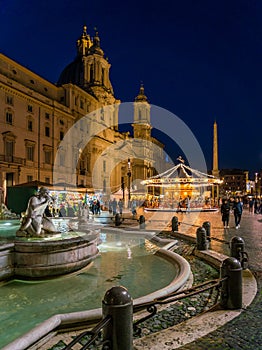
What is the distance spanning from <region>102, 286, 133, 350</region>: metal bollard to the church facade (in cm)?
2931

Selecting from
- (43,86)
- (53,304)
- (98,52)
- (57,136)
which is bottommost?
(53,304)

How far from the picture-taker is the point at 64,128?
4759 cm

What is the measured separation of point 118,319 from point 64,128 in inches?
1812

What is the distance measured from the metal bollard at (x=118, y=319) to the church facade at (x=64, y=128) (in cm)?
2931

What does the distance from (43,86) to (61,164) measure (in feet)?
37.6

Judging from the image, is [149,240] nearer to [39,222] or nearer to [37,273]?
[39,222]

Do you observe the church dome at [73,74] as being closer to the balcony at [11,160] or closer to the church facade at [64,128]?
the church facade at [64,128]

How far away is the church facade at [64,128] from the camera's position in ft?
121

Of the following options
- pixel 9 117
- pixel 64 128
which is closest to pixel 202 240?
pixel 9 117

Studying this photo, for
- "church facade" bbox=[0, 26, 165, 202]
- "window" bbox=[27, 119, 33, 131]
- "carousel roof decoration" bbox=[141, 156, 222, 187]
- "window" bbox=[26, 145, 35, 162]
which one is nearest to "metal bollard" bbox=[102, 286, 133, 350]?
"church facade" bbox=[0, 26, 165, 202]

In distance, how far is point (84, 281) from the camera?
7.20 m

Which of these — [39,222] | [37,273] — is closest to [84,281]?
[37,273]

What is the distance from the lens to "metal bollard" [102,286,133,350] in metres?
3.45

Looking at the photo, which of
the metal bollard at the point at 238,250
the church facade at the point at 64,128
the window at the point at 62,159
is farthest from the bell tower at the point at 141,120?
the metal bollard at the point at 238,250
